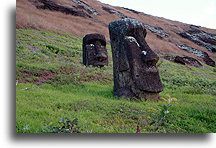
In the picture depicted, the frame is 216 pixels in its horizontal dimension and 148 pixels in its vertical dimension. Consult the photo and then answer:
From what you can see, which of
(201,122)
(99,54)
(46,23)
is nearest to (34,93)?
(201,122)

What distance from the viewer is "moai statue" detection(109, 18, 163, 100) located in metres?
5.82

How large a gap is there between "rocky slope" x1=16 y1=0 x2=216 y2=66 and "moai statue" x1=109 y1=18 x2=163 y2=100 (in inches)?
299

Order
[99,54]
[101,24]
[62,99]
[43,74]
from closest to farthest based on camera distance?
1. [62,99]
2. [43,74]
3. [99,54]
4. [101,24]

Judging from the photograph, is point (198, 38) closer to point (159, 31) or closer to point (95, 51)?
point (159, 31)

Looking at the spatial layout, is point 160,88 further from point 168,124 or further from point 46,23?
point 46,23

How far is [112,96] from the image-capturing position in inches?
242

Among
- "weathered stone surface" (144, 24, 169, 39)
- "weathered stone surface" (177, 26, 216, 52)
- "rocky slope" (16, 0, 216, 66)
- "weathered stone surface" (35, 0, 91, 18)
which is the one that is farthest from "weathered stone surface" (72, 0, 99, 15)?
"weathered stone surface" (177, 26, 216, 52)

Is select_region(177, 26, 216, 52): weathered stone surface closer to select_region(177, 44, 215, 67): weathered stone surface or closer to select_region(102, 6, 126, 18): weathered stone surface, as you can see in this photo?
select_region(177, 44, 215, 67): weathered stone surface

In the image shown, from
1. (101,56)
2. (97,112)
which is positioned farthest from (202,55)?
(97,112)

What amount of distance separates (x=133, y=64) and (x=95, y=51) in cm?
610

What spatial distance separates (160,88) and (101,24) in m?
22.1

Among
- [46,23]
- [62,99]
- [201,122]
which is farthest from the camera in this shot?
[46,23]

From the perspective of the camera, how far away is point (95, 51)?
11.8 meters
